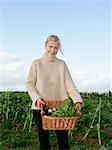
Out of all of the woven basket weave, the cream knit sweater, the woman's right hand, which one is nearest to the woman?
the cream knit sweater

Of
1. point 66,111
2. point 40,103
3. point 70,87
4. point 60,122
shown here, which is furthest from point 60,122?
point 70,87

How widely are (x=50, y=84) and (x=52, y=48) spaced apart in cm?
40

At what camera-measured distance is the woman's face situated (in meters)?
4.75

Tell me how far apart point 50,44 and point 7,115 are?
373 cm

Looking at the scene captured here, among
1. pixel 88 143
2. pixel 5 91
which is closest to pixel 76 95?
pixel 88 143

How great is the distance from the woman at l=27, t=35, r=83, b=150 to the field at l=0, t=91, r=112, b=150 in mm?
1552

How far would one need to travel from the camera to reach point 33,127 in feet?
25.9

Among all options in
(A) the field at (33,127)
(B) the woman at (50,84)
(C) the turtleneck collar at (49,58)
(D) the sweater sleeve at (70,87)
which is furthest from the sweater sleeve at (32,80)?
(A) the field at (33,127)

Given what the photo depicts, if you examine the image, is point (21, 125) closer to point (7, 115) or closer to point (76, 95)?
point (7, 115)

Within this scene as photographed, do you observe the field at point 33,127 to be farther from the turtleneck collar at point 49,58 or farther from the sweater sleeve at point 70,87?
the turtleneck collar at point 49,58

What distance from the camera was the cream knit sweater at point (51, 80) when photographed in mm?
4895

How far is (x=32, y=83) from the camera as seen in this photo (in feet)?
16.0

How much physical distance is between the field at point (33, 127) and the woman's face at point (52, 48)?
6.41ft

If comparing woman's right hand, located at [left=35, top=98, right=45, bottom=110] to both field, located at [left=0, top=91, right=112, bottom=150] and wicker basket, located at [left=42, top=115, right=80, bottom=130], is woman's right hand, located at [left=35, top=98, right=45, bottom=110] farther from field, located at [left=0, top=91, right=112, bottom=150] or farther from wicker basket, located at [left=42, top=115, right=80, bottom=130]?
field, located at [left=0, top=91, right=112, bottom=150]
